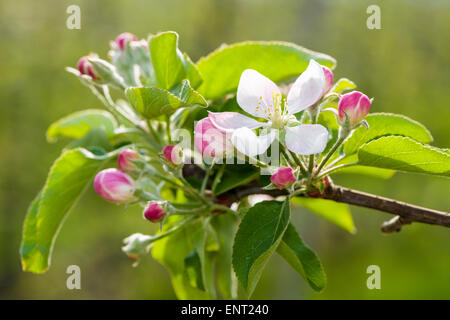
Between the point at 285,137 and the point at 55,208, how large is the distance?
14.5 inches

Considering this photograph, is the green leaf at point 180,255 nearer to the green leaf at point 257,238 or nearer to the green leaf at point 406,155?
the green leaf at point 257,238

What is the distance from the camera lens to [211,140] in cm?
61

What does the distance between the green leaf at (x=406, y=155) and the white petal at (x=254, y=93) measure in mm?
137

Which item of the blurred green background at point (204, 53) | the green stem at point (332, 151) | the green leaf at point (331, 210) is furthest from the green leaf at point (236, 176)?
the blurred green background at point (204, 53)

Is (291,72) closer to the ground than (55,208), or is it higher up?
higher up

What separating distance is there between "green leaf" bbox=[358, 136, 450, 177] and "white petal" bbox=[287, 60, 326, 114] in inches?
3.6

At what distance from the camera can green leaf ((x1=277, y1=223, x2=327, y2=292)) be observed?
671mm

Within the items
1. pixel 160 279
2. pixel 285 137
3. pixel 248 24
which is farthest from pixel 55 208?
pixel 248 24

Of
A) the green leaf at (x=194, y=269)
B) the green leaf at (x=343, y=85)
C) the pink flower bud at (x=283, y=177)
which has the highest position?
the green leaf at (x=343, y=85)

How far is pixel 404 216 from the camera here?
703mm

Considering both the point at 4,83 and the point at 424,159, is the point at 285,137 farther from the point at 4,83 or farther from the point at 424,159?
the point at 4,83

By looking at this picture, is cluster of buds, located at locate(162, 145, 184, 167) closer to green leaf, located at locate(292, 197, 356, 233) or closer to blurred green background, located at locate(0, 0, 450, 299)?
green leaf, located at locate(292, 197, 356, 233)

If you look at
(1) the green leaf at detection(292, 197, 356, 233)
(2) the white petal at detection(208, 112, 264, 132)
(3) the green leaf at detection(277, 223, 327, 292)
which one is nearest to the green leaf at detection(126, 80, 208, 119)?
(2) the white petal at detection(208, 112, 264, 132)

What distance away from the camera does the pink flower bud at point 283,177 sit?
0.58m
